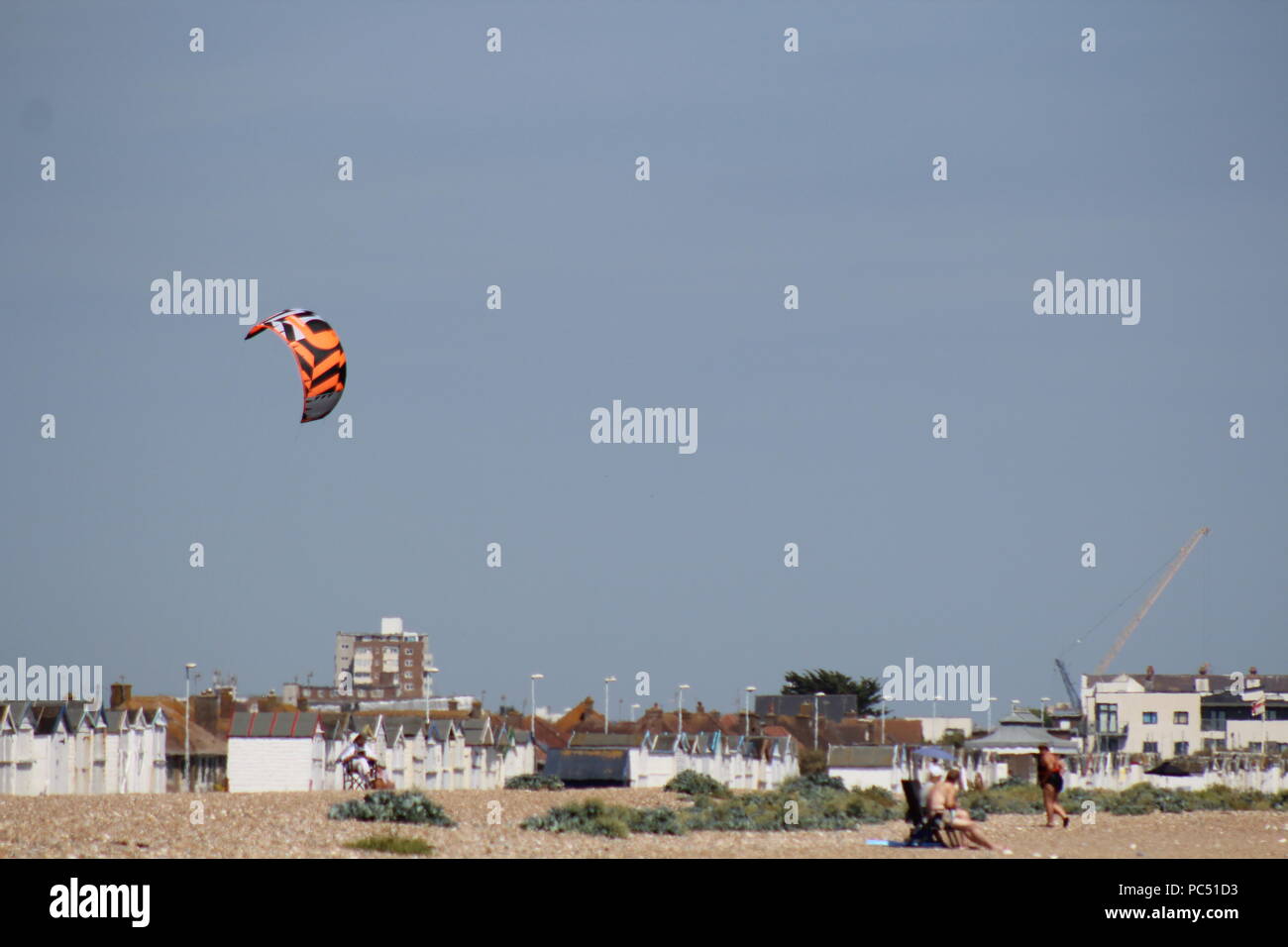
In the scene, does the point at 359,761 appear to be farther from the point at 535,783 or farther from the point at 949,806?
the point at 535,783

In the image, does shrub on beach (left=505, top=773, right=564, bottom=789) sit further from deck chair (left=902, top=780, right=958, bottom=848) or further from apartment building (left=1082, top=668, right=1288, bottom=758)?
apartment building (left=1082, top=668, right=1288, bottom=758)

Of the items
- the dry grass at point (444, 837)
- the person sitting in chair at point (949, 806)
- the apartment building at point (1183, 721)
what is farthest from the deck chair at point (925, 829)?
the apartment building at point (1183, 721)

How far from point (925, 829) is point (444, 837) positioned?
6360mm

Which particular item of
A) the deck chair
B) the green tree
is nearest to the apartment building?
the green tree

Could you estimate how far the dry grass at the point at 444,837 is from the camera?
60.1ft

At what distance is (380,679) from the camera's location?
7175 inches

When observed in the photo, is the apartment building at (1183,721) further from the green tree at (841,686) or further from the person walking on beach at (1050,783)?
the person walking on beach at (1050,783)

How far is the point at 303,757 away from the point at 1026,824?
78.0ft

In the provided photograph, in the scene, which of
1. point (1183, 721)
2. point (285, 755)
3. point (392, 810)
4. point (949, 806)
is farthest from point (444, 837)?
point (1183, 721)

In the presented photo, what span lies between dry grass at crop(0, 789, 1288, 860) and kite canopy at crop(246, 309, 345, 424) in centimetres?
781

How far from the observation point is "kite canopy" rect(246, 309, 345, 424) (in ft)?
107
